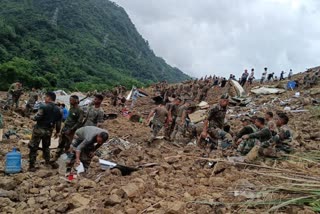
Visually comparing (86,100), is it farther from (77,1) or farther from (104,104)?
(77,1)

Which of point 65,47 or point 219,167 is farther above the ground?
point 65,47

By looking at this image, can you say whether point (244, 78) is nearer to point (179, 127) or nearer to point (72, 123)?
point (179, 127)

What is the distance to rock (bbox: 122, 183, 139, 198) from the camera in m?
3.96

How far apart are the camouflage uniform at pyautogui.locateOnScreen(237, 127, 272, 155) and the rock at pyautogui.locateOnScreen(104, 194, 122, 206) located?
2953 millimetres

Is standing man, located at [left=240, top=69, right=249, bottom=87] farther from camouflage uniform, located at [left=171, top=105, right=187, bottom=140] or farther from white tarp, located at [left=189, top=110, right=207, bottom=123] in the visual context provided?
camouflage uniform, located at [left=171, top=105, right=187, bottom=140]

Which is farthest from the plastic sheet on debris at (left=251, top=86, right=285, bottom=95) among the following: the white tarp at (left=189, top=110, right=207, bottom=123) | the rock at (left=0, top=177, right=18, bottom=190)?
the rock at (left=0, top=177, right=18, bottom=190)

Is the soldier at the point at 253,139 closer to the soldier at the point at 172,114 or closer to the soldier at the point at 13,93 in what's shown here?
the soldier at the point at 172,114

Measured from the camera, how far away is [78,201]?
157 inches

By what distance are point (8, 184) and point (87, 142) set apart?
119cm

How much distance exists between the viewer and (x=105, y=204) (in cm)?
386

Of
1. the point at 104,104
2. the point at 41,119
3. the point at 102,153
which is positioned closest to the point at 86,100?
the point at 104,104

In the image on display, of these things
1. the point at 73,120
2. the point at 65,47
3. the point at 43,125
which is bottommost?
the point at 43,125

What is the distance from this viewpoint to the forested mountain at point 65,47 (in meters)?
38.6

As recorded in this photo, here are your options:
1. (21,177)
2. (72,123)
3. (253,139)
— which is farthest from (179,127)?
(21,177)
